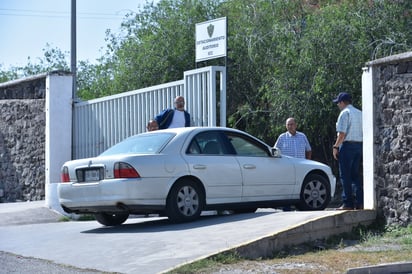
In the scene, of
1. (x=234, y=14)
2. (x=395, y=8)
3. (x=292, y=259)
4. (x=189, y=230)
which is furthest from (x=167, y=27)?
(x=292, y=259)

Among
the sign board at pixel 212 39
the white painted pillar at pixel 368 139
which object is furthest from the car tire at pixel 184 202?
the sign board at pixel 212 39

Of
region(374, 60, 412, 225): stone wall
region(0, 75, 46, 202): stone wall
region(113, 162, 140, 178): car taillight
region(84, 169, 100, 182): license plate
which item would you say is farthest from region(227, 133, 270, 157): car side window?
Result: region(0, 75, 46, 202): stone wall

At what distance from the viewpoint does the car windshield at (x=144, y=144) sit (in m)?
12.8

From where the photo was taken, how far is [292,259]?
10.1 meters

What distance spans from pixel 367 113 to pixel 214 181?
8.03 ft

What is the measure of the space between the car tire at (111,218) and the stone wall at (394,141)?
4.02 meters

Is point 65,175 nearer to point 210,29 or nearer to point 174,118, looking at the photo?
point 174,118

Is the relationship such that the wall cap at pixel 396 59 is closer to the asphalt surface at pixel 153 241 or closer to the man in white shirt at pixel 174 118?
the asphalt surface at pixel 153 241

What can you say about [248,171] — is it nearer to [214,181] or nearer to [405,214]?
[214,181]

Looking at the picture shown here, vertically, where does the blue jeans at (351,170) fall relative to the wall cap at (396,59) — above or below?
below

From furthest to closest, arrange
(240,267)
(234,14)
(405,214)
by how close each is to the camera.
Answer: (234,14), (405,214), (240,267)

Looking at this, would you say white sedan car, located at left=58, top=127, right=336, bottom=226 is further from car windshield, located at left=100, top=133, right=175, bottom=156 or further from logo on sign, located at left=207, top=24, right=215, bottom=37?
logo on sign, located at left=207, top=24, right=215, bottom=37

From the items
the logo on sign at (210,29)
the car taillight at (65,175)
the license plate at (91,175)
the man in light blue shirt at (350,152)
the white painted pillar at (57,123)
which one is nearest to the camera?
the license plate at (91,175)

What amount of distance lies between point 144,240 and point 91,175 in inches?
71.5
